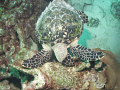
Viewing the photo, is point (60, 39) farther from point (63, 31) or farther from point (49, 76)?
point (49, 76)

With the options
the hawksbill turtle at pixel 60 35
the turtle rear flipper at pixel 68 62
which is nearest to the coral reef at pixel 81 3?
the hawksbill turtle at pixel 60 35

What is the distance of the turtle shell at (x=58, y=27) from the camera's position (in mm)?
3204

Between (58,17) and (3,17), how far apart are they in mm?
1790

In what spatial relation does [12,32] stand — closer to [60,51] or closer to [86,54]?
[60,51]

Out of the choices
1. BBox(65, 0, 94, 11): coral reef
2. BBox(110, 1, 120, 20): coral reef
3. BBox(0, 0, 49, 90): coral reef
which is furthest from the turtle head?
BBox(110, 1, 120, 20): coral reef

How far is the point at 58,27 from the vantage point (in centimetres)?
319

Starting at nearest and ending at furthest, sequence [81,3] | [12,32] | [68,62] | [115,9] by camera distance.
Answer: [68,62] → [12,32] → [115,9] → [81,3]

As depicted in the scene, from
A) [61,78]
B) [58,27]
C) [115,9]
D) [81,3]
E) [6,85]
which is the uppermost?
[81,3]

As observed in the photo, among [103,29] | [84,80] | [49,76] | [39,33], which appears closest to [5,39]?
[39,33]

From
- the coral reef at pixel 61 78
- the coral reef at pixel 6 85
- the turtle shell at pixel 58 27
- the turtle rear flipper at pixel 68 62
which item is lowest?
the coral reef at pixel 6 85

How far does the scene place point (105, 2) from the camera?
19.7 ft

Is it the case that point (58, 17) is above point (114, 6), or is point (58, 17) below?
below

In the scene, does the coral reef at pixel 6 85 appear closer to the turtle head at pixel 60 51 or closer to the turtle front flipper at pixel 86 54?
the turtle head at pixel 60 51

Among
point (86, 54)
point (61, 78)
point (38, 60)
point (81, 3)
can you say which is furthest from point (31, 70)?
point (81, 3)
